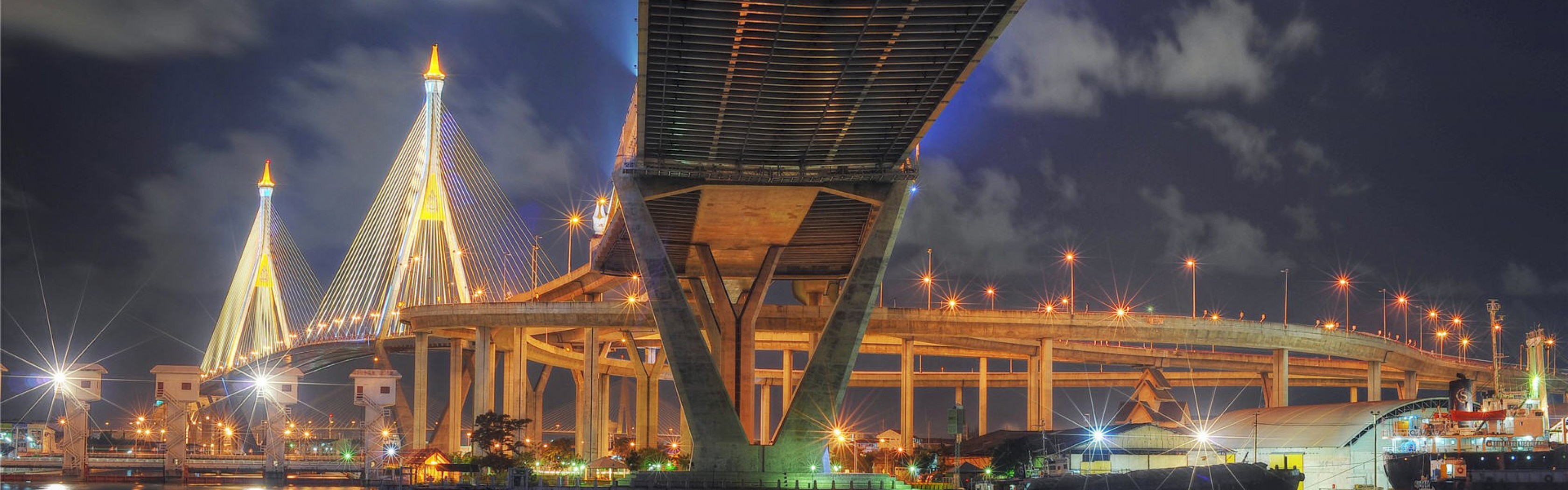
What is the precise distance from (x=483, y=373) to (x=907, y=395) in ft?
114

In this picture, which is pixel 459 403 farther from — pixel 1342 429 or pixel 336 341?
pixel 1342 429

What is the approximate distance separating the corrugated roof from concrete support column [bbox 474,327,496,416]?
165 feet

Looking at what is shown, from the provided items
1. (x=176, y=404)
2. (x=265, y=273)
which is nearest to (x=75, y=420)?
(x=176, y=404)

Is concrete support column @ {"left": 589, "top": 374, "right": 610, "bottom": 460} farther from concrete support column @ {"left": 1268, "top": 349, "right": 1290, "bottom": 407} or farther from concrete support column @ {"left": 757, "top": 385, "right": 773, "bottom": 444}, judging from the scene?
concrete support column @ {"left": 1268, "top": 349, "right": 1290, "bottom": 407}

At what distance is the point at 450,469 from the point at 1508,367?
393 ft

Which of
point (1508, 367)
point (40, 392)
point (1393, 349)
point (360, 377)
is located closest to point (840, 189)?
point (360, 377)

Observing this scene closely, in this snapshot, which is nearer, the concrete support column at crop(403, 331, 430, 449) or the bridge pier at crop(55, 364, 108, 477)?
the bridge pier at crop(55, 364, 108, 477)

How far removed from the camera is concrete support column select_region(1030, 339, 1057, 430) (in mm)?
114312

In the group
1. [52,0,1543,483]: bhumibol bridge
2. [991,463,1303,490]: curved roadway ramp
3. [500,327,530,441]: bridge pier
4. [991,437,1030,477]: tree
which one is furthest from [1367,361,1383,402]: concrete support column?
[500,327,530,441]: bridge pier

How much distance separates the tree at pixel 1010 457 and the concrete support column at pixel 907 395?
45.3ft

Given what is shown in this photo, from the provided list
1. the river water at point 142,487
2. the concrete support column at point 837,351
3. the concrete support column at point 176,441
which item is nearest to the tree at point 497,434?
the river water at point 142,487

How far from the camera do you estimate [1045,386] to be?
117000 millimetres

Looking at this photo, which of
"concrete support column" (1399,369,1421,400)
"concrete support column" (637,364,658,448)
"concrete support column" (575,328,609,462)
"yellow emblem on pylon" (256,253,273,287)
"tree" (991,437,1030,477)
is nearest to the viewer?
"tree" (991,437,1030,477)

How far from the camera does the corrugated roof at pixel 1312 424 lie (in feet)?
261
